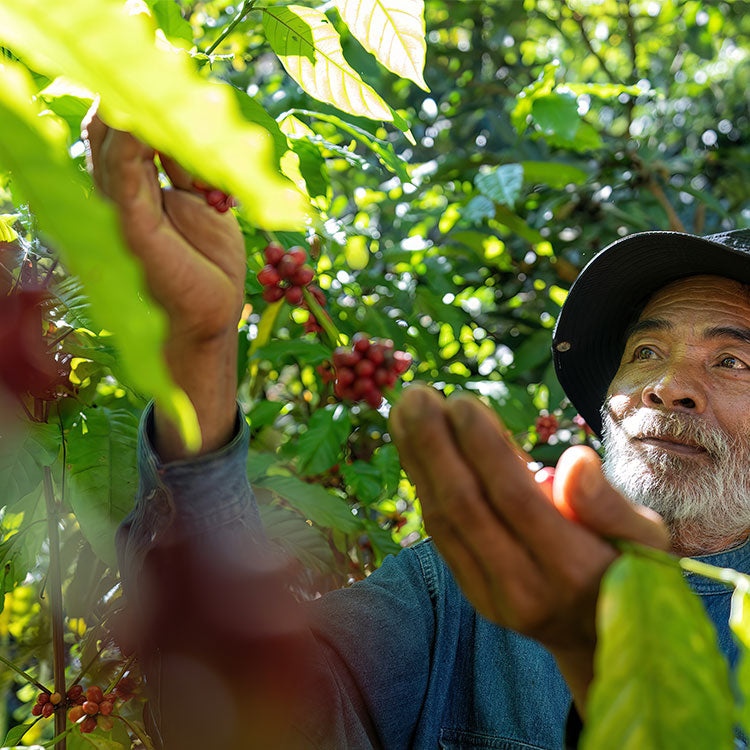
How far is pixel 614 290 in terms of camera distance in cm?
219

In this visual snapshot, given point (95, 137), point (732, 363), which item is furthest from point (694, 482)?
point (95, 137)

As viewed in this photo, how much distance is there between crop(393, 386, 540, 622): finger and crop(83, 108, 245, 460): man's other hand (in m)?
0.27

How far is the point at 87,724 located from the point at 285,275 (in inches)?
37.2

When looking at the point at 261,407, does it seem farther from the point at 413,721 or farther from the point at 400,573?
the point at 413,721

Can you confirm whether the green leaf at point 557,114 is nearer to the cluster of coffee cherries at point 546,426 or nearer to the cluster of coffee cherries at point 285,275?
the cluster of coffee cherries at point 546,426

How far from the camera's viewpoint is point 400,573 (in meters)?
1.68

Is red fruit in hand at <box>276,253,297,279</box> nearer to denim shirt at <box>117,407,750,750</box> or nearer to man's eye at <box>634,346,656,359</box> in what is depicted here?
denim shirt at <box>117,407,750,750</box>

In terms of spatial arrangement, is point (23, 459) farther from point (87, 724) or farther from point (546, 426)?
point (546, 426)

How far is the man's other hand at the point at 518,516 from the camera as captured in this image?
25.3 inches

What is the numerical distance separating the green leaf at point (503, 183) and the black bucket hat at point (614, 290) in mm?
301

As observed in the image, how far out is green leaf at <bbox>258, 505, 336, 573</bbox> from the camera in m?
1.73

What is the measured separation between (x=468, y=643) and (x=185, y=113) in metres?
1.48

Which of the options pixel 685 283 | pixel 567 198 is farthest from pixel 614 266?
pixel 567 198

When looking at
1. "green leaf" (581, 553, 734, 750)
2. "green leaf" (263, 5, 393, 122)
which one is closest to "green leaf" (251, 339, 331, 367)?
"green leaf" (263, 5, 393, 122)
